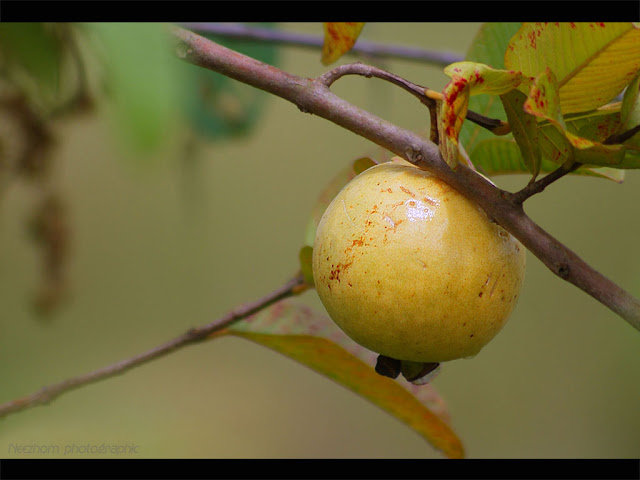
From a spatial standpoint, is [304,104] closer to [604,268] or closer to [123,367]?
[123,367]

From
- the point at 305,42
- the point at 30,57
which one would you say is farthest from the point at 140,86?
the point at 305,42

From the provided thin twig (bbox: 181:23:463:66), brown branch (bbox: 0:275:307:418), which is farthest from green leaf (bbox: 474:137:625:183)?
thin twig (bbox: 181:23:463:66)

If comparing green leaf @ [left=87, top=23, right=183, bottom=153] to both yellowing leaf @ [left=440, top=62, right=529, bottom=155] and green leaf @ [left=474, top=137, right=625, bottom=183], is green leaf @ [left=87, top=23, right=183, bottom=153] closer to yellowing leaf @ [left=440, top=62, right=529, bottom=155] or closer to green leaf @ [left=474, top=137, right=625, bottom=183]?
yellowing leaf @ [left=440, top=62, right=529, bottom=155]

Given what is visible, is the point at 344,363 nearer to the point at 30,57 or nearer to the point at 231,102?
the point at 30,57

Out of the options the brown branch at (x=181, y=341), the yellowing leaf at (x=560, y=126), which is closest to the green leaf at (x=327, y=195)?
the brown branch at (x=181, y=341)

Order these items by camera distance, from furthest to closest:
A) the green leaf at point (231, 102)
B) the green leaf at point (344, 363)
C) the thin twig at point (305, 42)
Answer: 1. the green leaf at point (231, 102)
2. the thin twig at point (305, 42)
3. the green leaf at point (344, 363)

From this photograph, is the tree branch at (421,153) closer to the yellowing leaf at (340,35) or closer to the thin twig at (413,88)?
the thin twig at (413,88)
